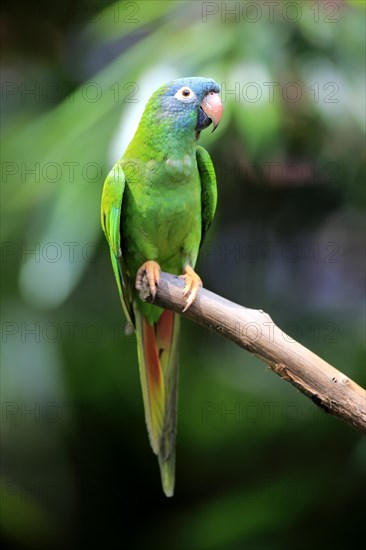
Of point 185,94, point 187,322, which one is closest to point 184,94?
point 185,94

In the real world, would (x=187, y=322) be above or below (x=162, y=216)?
below

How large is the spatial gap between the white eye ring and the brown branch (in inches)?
16.1

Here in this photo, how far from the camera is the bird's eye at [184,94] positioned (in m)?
1.40

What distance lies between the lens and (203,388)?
8.34 ft

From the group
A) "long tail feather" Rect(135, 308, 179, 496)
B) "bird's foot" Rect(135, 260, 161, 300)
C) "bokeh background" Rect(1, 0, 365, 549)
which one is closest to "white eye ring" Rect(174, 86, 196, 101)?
"bird's foot" Rect(135, 260, 161, 300)

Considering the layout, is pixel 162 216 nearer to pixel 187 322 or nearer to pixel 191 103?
pixel 191 103

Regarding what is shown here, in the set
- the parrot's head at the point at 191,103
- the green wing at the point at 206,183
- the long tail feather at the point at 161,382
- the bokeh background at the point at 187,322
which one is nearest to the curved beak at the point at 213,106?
the parrot's head at the point at 191,103

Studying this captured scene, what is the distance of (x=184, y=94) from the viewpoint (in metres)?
1.41

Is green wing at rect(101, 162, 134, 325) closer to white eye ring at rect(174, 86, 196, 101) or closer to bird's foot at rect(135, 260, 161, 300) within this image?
bird's foot at rect(135, 260, 161, 300)

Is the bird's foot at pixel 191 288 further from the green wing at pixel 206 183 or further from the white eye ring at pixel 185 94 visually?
the white eye ring at pixel 185 94

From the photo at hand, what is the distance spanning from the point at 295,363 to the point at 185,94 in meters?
0.56

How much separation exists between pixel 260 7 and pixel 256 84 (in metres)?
0.27

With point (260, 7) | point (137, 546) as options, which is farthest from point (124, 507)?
point (260, 7)

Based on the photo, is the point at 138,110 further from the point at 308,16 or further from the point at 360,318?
the point at 360,318
